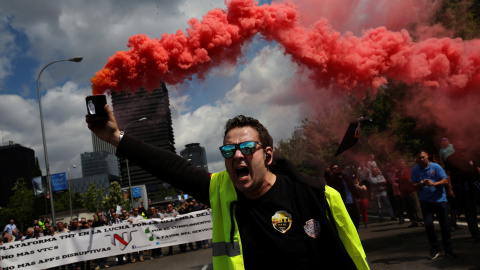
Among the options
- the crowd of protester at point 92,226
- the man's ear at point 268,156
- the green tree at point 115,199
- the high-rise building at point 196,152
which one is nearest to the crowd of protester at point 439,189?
the man's ear at point 268,156

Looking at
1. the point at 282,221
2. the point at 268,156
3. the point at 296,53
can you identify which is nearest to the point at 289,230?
the point at 282,221

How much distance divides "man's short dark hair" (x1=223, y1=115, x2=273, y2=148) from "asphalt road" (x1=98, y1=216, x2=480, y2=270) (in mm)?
5430

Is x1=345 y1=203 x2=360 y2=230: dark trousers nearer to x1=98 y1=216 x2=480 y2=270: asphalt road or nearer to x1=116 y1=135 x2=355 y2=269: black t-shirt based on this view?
x1=98 y1=216 x2=480 y2=270: asphalt road

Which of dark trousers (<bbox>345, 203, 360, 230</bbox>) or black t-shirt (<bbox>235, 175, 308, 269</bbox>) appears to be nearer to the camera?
black t-shirt (<bbox>235, 175, 308, 269</bbox>)

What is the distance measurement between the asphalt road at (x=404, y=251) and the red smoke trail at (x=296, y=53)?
4.53 m

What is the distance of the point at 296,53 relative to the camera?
1285cm

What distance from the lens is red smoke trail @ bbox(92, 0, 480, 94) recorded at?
11.6m

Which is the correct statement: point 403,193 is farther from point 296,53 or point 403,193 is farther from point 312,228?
point 312,228

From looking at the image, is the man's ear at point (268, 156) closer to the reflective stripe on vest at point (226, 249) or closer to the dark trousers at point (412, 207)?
the reflective stripe on vest at point (226, 249)

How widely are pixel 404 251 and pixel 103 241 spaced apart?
9.52m

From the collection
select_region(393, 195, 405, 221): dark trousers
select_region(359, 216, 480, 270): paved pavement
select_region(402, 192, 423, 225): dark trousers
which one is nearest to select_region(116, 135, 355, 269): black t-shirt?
select_region(359, 216, 480, 270): paved pavement

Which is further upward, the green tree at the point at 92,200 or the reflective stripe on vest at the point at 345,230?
the green tree at the point at 92,200

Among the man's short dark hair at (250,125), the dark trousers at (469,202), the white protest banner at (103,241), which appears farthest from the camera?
the white protest banner at (103,241)

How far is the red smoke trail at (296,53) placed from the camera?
458 inches
